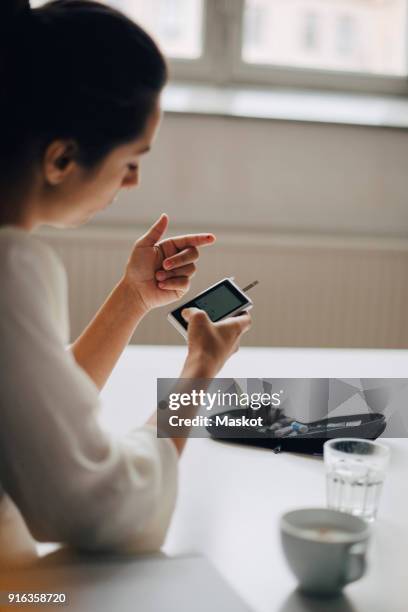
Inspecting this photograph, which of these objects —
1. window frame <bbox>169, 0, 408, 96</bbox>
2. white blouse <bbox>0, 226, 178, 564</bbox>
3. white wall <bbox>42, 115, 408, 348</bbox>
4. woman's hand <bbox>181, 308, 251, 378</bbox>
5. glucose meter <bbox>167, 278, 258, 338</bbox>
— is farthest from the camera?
window frame <bbox>169, 0, 408, 96</bbox>

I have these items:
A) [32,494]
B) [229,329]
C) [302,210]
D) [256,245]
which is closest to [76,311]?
[256,245]

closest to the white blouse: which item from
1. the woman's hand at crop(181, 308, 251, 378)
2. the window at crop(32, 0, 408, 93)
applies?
the woman's hand at crop(181, 308, 251, 378)

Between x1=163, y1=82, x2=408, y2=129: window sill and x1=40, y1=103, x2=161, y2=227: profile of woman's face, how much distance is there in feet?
5.90

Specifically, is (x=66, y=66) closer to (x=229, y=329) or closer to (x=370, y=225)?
(x=229, y=329)

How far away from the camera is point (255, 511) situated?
0.76 meters

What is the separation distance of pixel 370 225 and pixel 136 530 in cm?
213

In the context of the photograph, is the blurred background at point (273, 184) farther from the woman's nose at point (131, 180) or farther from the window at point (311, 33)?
the woman's nose at point (131, 180)

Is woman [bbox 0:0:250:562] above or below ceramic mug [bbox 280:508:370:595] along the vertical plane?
above

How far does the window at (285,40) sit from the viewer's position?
267 centimetres

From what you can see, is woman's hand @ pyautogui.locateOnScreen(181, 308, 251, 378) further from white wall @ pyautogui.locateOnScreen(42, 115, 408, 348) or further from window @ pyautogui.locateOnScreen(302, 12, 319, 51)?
window @ pyautogui.locateOnScreen(302, 12, 319, 51)

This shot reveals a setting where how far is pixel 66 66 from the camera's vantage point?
0.58m

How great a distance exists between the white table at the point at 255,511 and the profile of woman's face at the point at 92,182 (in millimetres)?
282

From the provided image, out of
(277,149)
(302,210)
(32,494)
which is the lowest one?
(32,494)

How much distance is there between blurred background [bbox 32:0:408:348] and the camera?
8.00 ft
